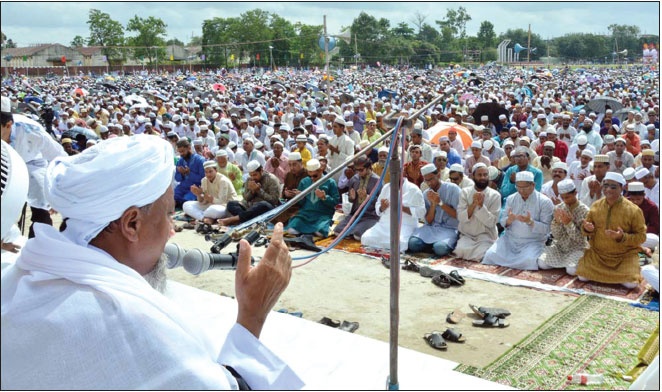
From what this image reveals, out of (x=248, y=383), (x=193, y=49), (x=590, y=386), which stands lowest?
(x=590, y=386)

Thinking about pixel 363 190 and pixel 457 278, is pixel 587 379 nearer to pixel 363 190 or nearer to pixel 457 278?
pixel 457 278

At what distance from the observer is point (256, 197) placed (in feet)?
24.9

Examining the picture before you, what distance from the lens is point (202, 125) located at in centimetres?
1176

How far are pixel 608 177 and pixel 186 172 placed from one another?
527cm

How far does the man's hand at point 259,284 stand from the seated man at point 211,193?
660 cm

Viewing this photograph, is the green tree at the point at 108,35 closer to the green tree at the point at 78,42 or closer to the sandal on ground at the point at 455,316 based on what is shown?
the green tree at the point at 78,42

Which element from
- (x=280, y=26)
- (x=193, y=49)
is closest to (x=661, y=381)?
(x=280, y=26)

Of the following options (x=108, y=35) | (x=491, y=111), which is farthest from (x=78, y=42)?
(x=491, y=111)

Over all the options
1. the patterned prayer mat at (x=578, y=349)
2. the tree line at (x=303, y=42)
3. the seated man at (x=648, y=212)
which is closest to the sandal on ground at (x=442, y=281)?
the patterned prayer mat at (x=578, y=349)

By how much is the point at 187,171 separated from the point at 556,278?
4.93 m

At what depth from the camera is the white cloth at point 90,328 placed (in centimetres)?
102

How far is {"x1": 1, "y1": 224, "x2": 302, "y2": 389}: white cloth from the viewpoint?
40.1 inches

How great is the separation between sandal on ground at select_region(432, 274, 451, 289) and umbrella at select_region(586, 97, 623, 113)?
967cm

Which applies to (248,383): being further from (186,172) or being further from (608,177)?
(186,172)
